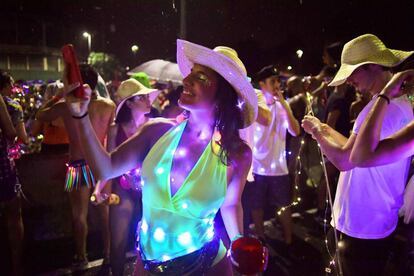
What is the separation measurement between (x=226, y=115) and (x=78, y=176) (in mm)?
2562

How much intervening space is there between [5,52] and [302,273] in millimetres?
44849

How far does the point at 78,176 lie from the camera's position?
4.11 m

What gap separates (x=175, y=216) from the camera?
1.95 metres

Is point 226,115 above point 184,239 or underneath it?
above

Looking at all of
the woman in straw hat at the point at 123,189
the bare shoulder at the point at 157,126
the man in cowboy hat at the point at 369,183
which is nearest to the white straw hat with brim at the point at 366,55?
the man in cowboy hat at the point at 369,183

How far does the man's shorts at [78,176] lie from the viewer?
4.04 meters

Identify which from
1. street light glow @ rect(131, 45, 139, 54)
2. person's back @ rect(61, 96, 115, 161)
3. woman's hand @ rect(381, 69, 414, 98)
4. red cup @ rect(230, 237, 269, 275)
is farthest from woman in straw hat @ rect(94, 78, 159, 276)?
street light glow @ rect(131, 45, 139, 54)

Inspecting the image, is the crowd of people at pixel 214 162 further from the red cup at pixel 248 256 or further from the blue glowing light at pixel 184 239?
the red cup at pixel 248 256

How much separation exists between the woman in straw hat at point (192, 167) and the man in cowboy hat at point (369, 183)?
795 mm

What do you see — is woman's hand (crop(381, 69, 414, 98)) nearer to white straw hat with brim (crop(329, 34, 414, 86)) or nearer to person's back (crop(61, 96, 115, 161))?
white straw hat with brim (crop(329, 34, 414, 86))

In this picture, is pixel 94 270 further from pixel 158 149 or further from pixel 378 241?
pixel 378 241

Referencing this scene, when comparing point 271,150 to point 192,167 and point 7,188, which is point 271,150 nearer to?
point 192,167

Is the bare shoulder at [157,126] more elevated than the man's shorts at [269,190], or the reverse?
the bare shoulder at [157,126]

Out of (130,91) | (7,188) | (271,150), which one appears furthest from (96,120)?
(271,150)
